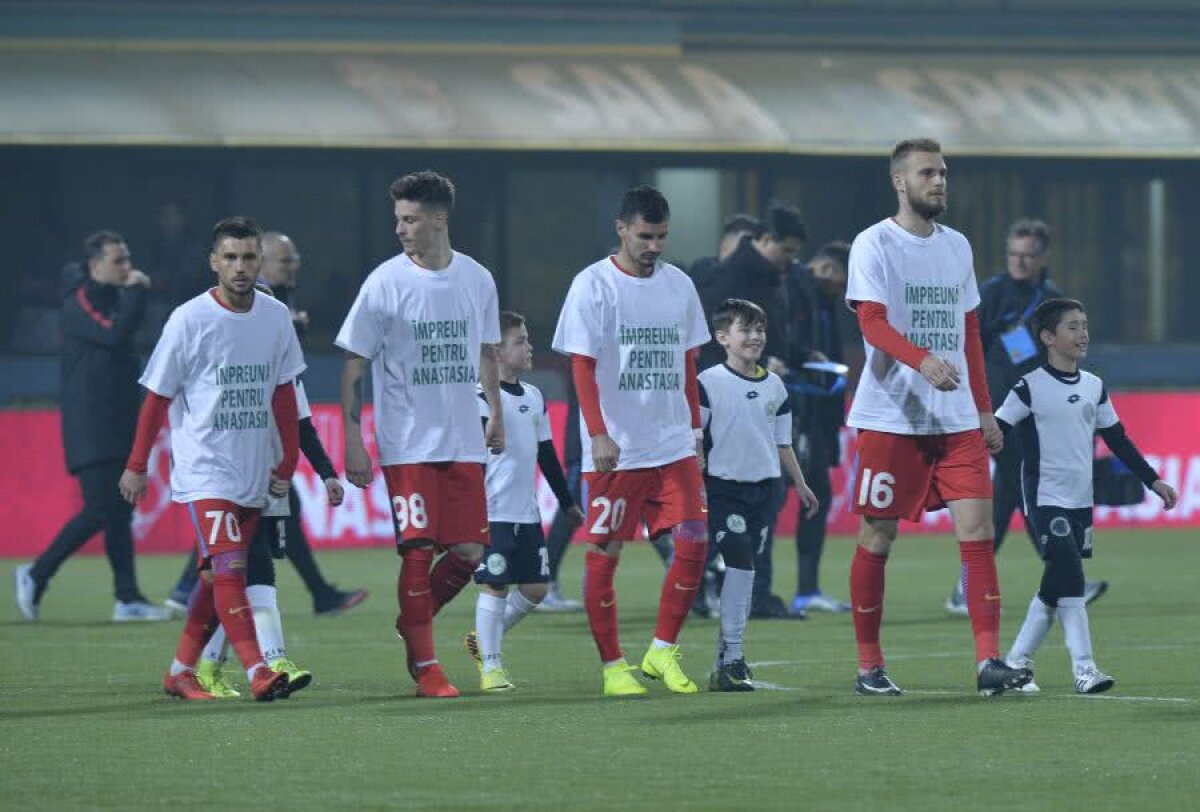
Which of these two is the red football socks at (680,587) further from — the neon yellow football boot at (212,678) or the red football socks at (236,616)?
the neon yellow football boot at (212,678)

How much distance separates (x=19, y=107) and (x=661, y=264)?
18728 millimetres

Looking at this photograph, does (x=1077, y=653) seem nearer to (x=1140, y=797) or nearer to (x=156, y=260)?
(x=1140, y=797)

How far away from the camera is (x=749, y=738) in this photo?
9398mm

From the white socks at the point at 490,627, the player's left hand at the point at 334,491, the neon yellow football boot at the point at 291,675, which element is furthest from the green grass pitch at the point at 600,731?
the player's left hand at the point at 334,491

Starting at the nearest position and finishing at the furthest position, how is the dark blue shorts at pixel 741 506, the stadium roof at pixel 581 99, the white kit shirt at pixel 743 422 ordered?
1. the dark blue shorts at pixel 741 506
2. the white kit shirt at pixel 743 422
3. the stadium roof at pixel 581 99

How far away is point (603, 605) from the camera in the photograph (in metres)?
11.1

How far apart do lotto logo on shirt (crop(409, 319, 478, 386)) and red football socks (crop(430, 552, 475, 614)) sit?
2.32ft

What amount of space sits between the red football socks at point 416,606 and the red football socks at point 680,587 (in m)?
0.92

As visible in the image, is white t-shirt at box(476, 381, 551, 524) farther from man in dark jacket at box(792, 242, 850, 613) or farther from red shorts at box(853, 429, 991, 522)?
man in dark jacket at box(792, 242, 850, 613)

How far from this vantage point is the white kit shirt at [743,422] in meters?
12.7

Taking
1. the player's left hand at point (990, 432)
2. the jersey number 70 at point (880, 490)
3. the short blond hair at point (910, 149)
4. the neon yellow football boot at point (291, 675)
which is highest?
the short blond hair at point (910, 149)

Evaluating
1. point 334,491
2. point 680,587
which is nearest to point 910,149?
point 680,587

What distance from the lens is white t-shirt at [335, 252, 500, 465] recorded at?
35.7 feet

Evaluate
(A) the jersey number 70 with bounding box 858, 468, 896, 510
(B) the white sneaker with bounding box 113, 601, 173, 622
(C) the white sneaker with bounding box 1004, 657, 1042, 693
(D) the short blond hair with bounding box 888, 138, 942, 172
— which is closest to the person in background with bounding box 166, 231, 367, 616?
(B) the white sneaker with bounding box 113, 601, 173, 622
